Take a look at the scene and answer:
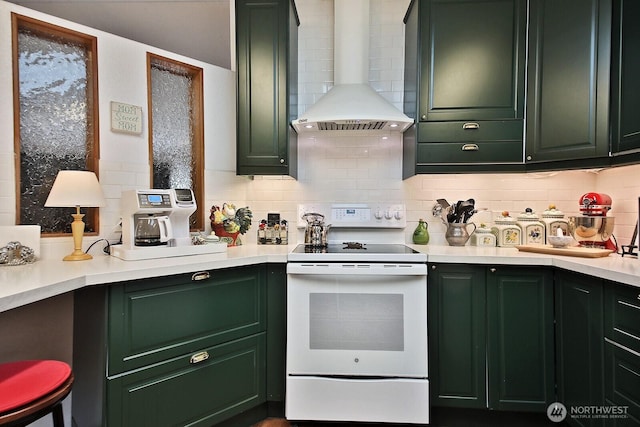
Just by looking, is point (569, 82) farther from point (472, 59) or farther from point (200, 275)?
point (200, 275)

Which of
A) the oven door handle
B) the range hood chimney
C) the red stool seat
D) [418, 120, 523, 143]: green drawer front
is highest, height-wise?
the range hood chimney

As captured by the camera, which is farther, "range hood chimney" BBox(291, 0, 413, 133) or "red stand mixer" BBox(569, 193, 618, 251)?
"range hood chimney" BBox(291, 0, 413, 133)

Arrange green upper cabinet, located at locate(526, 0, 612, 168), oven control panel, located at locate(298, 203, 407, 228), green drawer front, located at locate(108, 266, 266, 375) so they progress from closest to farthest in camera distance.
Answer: green drawer front, located at locate(108, 266, 266, 375) → green upper cabinet, located at locate(526, 0, 612, 168) → oven control panel, located at locate(298, 203, 407, 228)

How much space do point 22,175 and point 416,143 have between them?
85.4 inches

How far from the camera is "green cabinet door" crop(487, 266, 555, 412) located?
1.83 m

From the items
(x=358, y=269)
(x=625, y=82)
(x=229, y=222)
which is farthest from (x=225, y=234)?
(x=625, y=82)

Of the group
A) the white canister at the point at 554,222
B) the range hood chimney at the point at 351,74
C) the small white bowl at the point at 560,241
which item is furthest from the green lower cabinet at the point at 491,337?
the range hood chimney at the point at 351,74

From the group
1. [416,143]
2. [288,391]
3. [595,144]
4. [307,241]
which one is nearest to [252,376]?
[288,391]

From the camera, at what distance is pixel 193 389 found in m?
1.65

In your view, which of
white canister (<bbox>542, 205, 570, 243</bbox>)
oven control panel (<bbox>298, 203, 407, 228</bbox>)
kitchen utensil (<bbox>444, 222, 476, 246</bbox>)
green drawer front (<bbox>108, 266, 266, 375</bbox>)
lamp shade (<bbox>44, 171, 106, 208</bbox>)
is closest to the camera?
green drawer front (<bbox>108, 266, 266, 375</bbox>)

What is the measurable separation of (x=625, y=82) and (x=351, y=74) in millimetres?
1491

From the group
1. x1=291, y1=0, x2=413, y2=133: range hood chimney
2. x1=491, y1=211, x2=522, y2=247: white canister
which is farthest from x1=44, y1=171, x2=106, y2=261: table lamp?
x1=491, y1=211, x2=522, y2=247: white canister

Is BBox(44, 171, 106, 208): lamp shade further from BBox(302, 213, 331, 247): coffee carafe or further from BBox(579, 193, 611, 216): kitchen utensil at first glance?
BBox(579, 193, 611, 216): kitchen utensil

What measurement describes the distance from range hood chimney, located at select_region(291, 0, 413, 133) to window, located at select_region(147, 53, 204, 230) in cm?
71
